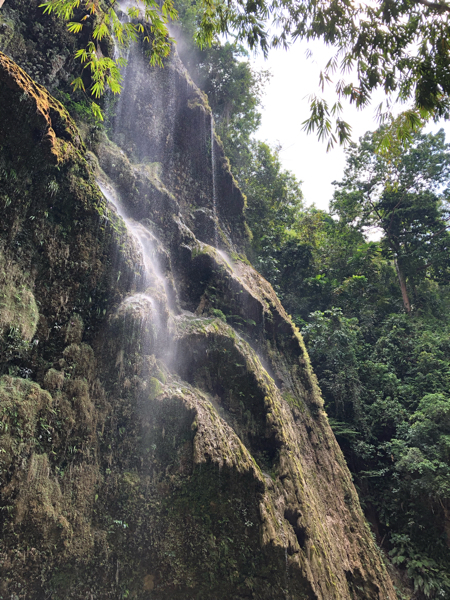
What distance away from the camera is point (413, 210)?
17859mm

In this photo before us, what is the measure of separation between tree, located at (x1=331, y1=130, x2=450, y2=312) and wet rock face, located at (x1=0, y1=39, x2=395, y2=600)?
507 inches

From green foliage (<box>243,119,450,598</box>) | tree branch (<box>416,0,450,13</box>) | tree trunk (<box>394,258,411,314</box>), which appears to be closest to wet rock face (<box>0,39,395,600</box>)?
green foliage (<box>243,119,450,598</box>)

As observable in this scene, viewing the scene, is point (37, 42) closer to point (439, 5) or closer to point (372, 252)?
point (439, 5)

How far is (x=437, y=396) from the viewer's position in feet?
34.8

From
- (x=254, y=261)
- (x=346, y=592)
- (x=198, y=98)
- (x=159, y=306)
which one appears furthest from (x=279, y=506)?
(x=198, y=98)

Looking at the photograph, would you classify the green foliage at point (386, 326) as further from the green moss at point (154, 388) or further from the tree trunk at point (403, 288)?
the green moss at point (154, 388)

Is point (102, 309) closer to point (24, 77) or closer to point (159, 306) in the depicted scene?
point (159, 306)

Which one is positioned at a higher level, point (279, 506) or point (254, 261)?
point (254, 261)

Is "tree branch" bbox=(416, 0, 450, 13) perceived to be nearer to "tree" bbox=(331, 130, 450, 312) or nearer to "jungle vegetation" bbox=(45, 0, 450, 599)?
"jungle vegetation" bbox=(45, 0, 450, 599)

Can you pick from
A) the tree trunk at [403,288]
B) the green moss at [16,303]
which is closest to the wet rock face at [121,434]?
the green moss at [16,303]

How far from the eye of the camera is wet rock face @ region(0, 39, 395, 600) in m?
4.91

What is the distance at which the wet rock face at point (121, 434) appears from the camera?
4910 mm

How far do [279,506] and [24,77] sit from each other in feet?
26.7

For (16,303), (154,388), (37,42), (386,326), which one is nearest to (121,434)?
(154,388)
